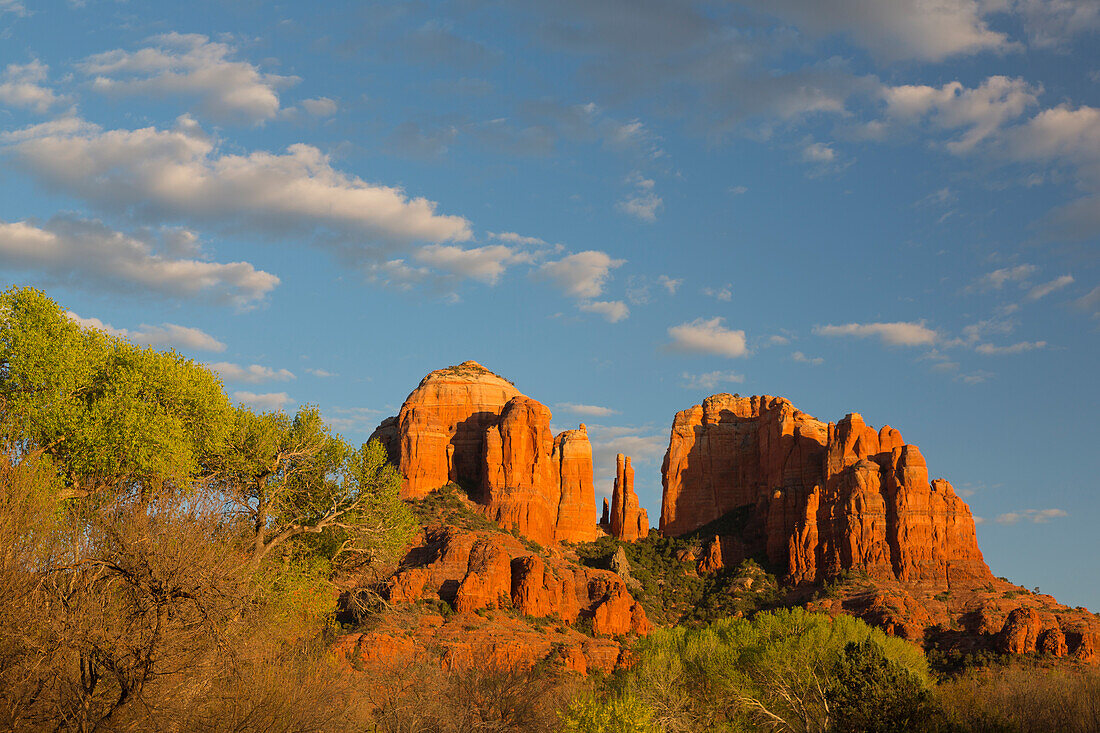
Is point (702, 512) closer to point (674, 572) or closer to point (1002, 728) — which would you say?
point (674, 572)

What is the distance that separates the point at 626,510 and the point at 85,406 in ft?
387

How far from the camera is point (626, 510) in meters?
147

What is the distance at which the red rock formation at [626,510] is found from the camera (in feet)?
477

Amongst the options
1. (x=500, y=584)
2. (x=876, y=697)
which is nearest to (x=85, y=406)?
(x=876, y=697)

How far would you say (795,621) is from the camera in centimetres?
6456

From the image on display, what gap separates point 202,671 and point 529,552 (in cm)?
9787

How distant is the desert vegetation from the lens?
19266mm

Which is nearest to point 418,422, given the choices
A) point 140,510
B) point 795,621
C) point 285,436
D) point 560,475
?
point 560,475

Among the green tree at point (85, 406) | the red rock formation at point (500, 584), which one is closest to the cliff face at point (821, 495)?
the red rock formation at point (500, 584)

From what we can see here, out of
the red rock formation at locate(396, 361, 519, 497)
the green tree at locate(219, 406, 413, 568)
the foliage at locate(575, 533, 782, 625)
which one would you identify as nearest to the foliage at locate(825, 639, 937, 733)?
the green tree at locate(219, 406, 413, 568)

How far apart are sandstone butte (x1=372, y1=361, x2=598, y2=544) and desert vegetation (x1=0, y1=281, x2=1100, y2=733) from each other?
166ft

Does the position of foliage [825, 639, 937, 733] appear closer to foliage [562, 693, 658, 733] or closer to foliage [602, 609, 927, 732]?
foliage [602, 609, 927, 732]

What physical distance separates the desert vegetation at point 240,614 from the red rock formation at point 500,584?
1589cm

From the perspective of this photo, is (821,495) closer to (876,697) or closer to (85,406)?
(876,697)
